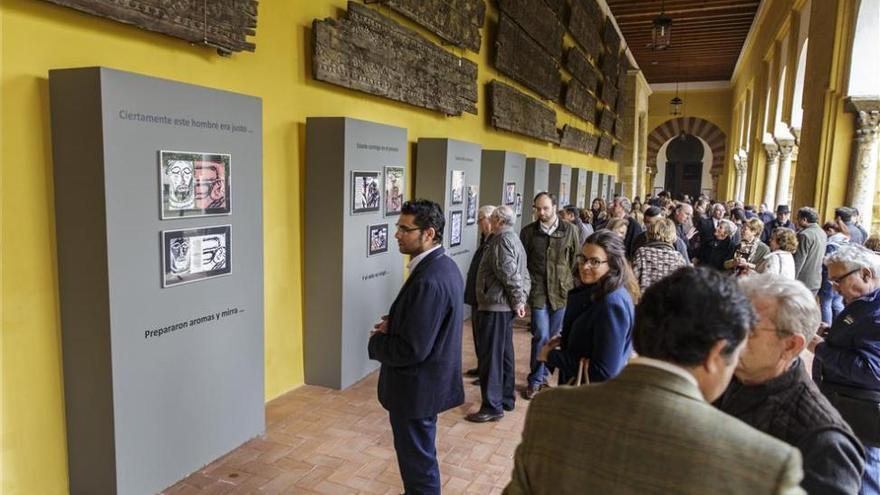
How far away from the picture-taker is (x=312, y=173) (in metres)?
4.91

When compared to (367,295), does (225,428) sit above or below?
below

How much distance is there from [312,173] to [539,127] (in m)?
7.16

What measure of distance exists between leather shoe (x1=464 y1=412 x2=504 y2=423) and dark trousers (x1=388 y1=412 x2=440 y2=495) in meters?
1.50

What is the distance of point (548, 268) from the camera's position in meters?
5.41

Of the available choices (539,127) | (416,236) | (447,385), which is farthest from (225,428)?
(539,127)

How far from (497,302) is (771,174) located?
579 inches

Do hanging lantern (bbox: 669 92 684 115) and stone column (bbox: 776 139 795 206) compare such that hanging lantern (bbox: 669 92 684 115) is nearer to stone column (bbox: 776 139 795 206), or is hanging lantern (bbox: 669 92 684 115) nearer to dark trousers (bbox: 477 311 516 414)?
stone column (bbox: 776 139 795 206)

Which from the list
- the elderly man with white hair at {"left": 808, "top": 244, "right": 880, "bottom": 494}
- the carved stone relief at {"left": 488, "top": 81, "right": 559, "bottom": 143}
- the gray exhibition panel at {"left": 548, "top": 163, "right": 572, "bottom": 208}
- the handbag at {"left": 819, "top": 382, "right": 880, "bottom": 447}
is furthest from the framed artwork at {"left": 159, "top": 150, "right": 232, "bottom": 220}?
the gray exhibition panel at {"left": 548, "top": 163, "right": 572, "bottom": 208}

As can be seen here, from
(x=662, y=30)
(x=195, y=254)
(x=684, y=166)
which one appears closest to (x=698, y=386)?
(x=195, y=254)

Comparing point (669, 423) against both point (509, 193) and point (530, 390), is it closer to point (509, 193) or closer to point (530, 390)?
point (530, 390)

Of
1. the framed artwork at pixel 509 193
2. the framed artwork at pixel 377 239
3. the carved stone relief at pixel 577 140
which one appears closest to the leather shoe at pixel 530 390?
the framed artwork at pixel 377 239

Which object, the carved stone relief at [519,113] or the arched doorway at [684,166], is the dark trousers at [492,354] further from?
the arched doorway at [684,166]

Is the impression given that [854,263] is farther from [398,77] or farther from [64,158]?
[398,77]

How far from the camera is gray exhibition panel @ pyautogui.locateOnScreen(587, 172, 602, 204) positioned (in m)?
15.5
